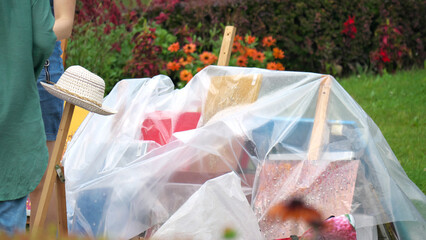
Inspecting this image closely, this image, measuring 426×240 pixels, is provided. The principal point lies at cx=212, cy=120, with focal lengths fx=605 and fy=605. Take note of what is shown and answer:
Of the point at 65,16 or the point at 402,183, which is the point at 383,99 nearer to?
the point at 402,183

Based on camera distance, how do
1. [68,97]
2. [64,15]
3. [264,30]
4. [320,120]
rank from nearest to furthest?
[64,15] < [68,97] < [320,120] < [264,30]

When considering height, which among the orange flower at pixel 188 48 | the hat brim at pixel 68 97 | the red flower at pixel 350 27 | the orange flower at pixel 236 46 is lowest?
the orange flower at pixel 188 48

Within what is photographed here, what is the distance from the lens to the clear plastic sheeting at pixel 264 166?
246 centimetres

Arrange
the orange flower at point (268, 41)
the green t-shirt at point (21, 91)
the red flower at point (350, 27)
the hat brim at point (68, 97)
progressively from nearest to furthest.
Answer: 1. the green t-shirt at point (21, 91)
2. the hat brim at point (68, 97)
3. the orange flower at point (268, 41)
4. the red flower at point (350, 27)

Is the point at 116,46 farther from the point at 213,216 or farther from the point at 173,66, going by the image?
the point at 213,216

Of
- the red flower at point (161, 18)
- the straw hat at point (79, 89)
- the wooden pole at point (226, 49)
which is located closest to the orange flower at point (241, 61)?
the red flower at point (161, 18)

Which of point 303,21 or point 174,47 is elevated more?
point 303,21

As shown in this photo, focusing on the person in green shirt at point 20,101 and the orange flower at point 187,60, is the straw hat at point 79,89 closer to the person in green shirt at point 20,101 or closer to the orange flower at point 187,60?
the person in green shirt at point 20,101

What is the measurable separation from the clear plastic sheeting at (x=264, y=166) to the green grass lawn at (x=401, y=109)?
3.91 feet

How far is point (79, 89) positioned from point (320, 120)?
1.03 m

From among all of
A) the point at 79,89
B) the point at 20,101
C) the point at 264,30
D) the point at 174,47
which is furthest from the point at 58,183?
the point at 264,30

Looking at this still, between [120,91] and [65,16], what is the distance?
97 cm

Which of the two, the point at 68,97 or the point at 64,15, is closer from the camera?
the point at 64,15

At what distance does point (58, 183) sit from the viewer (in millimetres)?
2693
